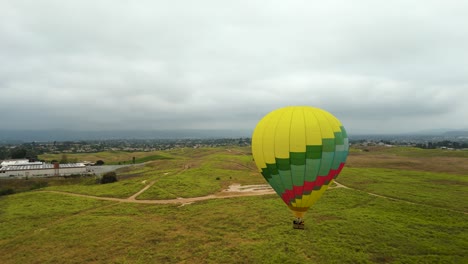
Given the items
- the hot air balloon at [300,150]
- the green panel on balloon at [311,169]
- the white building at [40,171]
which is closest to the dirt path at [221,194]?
the hot air balloon at [300,150]

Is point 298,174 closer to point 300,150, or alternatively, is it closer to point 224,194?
point 300,150

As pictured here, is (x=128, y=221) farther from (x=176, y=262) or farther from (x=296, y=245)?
(x=296, y=245)

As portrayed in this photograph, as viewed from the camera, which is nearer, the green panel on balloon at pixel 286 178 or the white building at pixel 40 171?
the green panel on balloon at pixel 286 178

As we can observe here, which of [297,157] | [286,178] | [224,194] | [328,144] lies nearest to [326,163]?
[328,144]

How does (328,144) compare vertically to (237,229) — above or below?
above

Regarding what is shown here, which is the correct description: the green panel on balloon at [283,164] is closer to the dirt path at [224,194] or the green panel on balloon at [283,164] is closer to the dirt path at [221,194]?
the dirt path at [224,194]

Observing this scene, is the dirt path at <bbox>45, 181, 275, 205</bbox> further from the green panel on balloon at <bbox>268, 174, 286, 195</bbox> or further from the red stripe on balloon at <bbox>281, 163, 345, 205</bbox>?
the red stripe on balloon at <bbox>281, 163, 345, 205</bbox>
